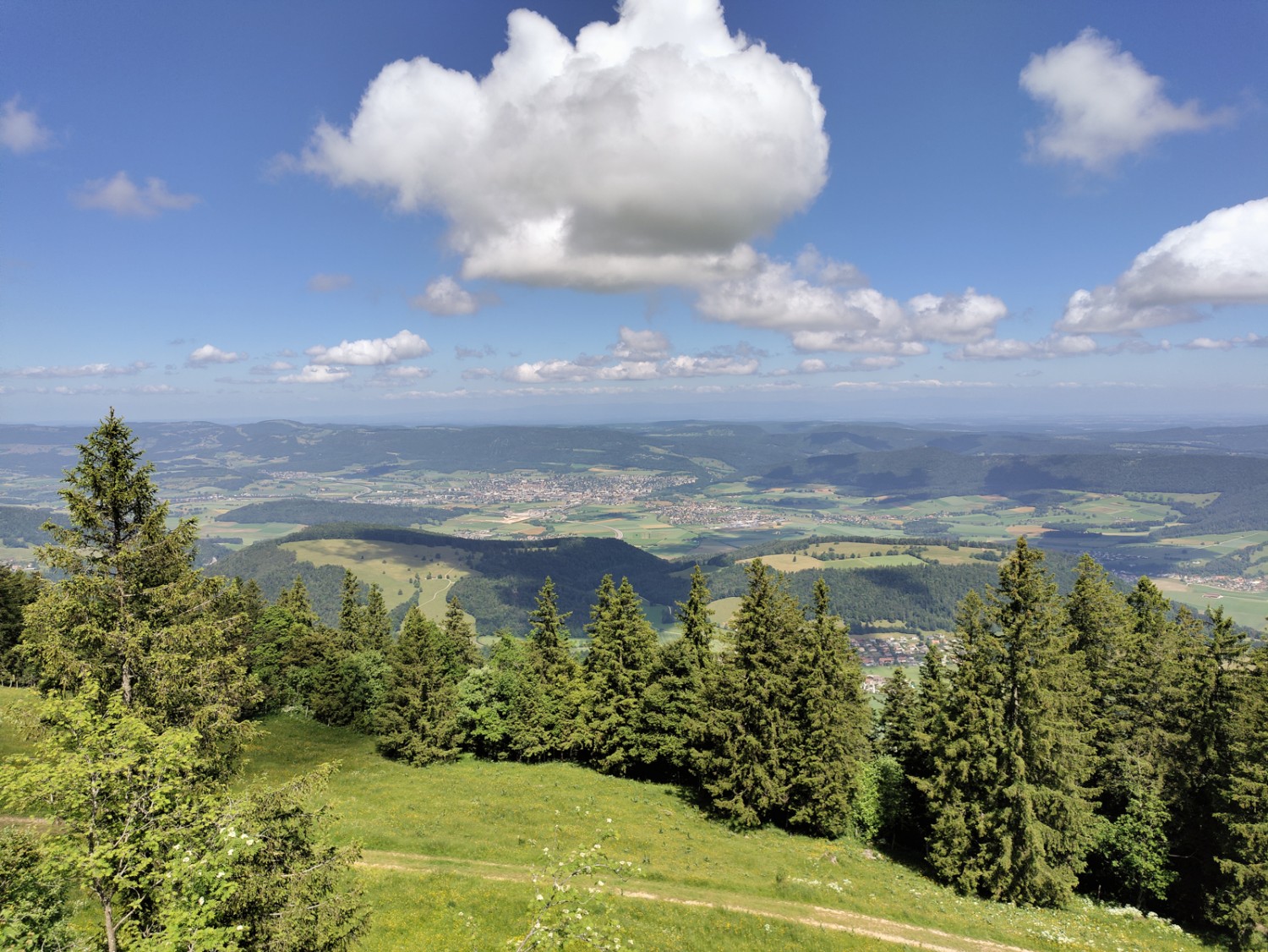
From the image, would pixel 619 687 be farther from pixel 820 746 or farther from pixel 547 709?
pixel 820 746

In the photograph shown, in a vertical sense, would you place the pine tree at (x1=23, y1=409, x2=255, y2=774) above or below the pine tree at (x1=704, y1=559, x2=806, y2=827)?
above

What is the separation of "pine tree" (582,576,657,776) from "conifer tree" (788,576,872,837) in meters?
11.2

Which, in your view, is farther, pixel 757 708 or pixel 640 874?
pixel 757 708

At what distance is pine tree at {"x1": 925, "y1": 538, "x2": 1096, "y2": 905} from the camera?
1150 inches

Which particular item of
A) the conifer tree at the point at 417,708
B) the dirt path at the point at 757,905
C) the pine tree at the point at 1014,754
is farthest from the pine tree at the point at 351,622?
the pine tree at the point at 1014,754

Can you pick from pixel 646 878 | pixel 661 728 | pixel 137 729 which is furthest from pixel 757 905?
pixel 137 729

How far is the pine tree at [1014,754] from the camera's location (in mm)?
29219

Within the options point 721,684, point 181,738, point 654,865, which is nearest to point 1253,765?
point 721,684

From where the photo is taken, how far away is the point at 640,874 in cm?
2011

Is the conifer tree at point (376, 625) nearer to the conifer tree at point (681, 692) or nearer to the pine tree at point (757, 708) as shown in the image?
the conifer tree at point (681, 692)

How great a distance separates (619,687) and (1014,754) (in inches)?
974

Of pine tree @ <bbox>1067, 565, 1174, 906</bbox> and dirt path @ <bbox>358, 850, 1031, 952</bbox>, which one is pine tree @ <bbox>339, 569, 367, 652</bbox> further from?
pine tree @ <bbox>1067, 565, 1174, 906</bbox>

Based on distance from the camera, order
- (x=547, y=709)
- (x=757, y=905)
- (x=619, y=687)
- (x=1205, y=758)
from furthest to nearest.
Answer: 1. (x=547, y=709)
2. (x=619, y=687)
3. (x=1205, y=758)
4. (x=757, y=905)

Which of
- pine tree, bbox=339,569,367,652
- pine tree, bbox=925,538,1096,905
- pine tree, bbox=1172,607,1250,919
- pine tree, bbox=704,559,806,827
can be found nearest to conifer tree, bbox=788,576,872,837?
pine tree, bbox=704,559,806,827
